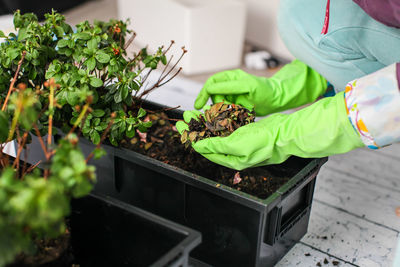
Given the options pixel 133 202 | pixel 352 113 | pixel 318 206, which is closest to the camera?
pixel 352 113

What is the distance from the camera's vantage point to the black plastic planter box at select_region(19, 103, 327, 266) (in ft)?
3.68

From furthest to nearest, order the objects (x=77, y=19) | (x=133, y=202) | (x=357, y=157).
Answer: (x=77, y=19), (x=357, y=157), (x=133, y=202)

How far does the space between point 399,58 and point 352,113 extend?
15.3 inches

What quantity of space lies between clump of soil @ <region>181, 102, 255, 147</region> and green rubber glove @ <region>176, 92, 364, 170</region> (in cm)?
4

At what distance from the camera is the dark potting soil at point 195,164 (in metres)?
1.27

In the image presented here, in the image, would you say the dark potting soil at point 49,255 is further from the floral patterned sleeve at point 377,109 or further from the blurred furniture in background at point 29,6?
the blurred furniture in background at point 29,6

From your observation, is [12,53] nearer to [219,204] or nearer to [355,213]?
[219,204]

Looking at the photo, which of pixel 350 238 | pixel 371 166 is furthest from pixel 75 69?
pixel 371 166

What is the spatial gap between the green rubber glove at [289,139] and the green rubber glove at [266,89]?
0.81ft

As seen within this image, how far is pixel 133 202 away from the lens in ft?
4.39

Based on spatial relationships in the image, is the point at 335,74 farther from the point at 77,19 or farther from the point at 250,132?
the point at 77,19

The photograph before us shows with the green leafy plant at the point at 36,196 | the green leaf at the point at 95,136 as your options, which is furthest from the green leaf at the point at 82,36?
the green leafy plant at the point at 36,196

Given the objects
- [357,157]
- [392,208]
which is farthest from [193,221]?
[357,157]

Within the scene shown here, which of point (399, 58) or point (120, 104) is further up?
point (399, 58)
